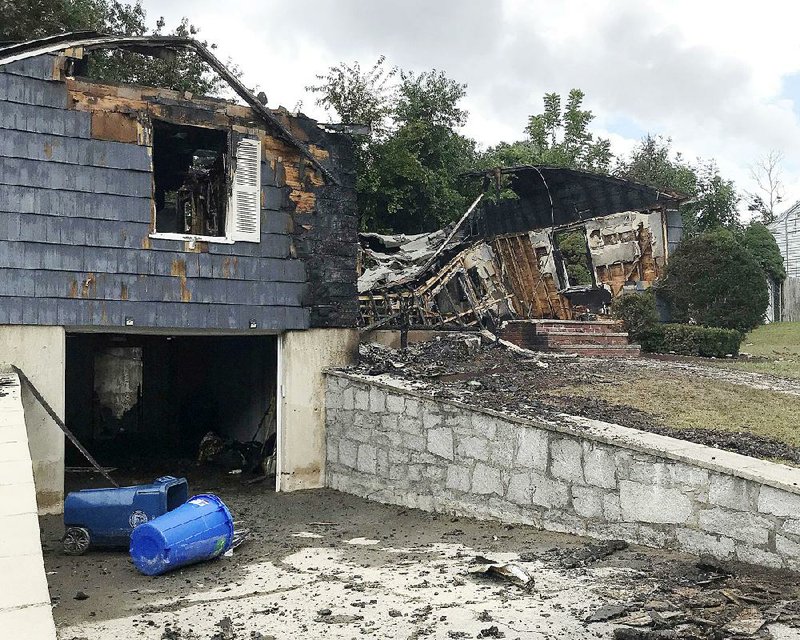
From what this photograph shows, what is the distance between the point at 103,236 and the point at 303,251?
2848mm

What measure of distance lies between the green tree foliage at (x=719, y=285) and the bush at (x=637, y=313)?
4.41ft

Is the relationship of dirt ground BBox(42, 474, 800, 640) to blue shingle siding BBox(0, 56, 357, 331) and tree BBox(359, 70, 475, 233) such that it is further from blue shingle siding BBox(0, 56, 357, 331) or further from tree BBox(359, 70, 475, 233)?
tree BBox(359, 70, 475, 233)

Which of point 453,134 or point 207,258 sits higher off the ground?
point 453,134

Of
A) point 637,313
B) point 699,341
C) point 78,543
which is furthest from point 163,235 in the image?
point 699,341

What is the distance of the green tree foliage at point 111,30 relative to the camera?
21.3 meters

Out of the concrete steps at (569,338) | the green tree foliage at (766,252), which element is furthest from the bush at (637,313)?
the green tree foliage at (766,252)

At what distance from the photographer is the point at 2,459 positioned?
541 centimetres

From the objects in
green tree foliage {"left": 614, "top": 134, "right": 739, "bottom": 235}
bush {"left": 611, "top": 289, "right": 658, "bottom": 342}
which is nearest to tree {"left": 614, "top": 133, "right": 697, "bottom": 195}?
green tree foliage {"left": 614, "top": 134, "right": 739, "bottom": 235}

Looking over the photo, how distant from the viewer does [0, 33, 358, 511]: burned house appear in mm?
9602

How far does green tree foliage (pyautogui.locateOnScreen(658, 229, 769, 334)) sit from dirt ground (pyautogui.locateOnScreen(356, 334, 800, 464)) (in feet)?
9.91

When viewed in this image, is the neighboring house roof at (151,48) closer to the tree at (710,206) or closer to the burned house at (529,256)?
the burned house at (529,256)

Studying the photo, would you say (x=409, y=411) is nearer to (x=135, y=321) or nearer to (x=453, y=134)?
(x=135, y=321)

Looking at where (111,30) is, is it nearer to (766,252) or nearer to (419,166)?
(419,166)

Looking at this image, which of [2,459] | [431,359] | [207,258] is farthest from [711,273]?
[2,459]
